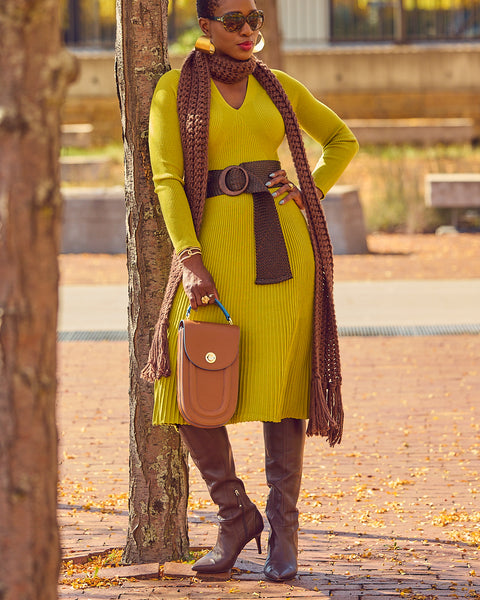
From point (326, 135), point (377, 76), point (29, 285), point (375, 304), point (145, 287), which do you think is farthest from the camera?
point (377, 76)

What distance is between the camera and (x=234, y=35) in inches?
150

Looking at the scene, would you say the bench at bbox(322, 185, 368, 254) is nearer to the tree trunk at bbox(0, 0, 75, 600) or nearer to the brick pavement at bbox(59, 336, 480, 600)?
the brick pavement at bbox(59, 336, 480, 600)

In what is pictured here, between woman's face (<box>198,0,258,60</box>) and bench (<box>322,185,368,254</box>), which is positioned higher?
woman's face (<box>198,0,258,60</box>)

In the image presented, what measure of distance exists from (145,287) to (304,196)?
2.13ft

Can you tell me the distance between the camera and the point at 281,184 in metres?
3.90

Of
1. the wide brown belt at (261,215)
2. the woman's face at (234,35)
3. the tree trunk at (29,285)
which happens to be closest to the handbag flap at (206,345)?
the wide brown belt at (261,215)

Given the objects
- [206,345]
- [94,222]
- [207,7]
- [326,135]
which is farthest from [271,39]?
[206,345]

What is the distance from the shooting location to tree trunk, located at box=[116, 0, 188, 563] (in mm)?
4000

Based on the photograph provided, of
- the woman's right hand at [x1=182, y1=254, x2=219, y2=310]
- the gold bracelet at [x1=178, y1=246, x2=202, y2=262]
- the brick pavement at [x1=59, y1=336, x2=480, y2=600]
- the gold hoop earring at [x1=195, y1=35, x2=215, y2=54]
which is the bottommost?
the brick pavement at [x1=59, y1=336, x2=480, y2=600]

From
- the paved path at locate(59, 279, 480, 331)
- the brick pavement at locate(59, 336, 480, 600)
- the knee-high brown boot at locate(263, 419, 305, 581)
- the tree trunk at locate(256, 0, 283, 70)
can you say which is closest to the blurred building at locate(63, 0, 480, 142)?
the tree trunk at locate(256, 0, 283, 70)

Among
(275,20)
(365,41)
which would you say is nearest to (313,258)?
(275,20)

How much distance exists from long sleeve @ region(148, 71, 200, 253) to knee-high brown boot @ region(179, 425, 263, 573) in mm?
649

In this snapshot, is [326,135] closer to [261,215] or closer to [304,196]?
[304,196]

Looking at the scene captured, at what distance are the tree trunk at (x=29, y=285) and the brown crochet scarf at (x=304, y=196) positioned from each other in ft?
4.80
